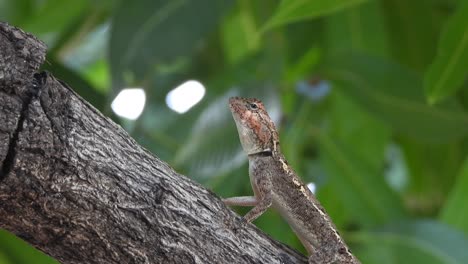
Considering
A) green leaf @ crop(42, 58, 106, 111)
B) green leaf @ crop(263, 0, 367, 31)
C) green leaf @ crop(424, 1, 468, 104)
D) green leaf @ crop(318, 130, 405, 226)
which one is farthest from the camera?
green leaf @ crop(318, 130, 405, 226)

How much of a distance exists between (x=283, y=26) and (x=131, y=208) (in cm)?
227

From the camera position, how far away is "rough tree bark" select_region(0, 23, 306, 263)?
1.87 m

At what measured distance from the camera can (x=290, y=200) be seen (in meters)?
3.16

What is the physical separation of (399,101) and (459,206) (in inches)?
19.7

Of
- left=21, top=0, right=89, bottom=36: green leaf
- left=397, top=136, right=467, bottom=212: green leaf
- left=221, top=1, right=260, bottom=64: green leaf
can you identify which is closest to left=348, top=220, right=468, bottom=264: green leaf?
left=397, top=136, right=467, bottom=212: green leaf

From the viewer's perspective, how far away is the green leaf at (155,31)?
3.76 metres

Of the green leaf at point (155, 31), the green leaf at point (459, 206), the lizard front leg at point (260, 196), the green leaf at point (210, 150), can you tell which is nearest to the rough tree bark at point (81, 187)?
the lizard front leg at point (260, 196)

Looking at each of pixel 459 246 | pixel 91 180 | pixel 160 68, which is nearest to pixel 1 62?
pixel 91 180

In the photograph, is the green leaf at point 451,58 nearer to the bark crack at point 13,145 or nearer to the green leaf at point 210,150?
the green leaf at point 210,150

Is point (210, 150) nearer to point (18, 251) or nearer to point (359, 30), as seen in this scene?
point (18, 251)

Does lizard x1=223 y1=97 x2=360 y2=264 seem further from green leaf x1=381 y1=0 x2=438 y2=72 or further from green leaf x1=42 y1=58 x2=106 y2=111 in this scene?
green leaf x1=381 y1=0 x2=438 y2=72

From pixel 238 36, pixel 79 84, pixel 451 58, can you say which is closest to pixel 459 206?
pixel 451 58

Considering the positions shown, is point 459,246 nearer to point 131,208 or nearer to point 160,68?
point 160,68

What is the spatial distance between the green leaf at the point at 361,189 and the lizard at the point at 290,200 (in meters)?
0.91
